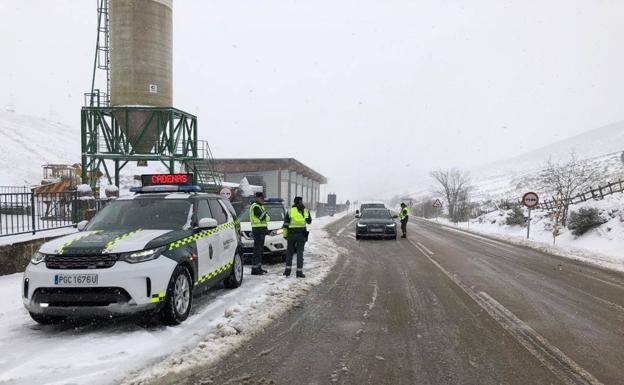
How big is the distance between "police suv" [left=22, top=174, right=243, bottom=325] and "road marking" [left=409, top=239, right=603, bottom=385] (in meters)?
4.47

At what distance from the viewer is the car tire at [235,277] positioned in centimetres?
807

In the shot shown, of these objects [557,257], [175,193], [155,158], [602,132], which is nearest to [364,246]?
[557,257]

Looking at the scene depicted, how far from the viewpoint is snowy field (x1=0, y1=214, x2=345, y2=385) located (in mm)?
4203

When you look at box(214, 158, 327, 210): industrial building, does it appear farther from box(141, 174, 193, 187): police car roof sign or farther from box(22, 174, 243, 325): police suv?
box(22, 174, 243, 325): police suv

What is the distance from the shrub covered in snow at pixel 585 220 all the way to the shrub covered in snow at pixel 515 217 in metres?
7.52

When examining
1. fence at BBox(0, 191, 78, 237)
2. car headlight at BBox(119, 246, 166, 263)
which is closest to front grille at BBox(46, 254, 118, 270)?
car headlight at BBox(119, 246, 166, 263)

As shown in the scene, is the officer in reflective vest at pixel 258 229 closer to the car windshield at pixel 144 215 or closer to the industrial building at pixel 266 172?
the car windshield at pixel 144 215

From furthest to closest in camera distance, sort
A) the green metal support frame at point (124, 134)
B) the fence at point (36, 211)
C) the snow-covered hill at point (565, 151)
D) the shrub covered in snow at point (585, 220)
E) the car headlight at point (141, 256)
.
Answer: the snow-covered hill at point (565, 151), the green metal support frame at point (124, 134), the shrub covered in snow at point (585, 220), the fence at point (36, 211), the car headlight at point (141, 256)

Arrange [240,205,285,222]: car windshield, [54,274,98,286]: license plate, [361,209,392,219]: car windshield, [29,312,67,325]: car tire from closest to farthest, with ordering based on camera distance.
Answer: [54,274,98,286]: license plate, [29,312,67,325]: car tire, [240,205,285,222]: car windshield, [361,209,392,219]: car windshield

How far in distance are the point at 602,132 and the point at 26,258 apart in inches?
8848

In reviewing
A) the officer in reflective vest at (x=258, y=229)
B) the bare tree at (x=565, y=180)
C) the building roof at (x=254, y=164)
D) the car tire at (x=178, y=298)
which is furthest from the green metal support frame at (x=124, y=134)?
the bare tree at (x=565, y=180)

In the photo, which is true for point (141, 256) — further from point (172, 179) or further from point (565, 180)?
point (565, 180)

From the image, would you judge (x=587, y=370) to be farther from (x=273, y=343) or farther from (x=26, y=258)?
(x=26, y=258)

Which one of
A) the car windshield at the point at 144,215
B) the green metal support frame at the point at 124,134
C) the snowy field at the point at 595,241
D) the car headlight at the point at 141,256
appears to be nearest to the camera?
the car headlight at the point at 141,256
